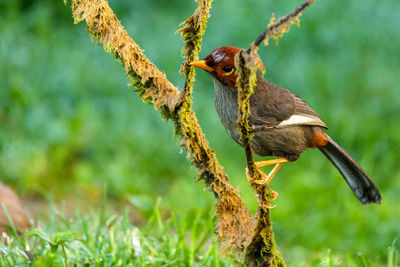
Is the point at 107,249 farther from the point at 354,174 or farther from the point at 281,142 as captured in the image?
the point at 354,174

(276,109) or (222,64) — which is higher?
(276,109)

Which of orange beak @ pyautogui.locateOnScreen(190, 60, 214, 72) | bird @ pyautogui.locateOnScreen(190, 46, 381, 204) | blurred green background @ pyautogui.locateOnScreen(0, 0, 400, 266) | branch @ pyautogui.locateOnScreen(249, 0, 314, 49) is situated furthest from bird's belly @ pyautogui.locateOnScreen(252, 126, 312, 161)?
blurred green background @ pyautogui.locateOnScreen(0, 0, 400, 266)

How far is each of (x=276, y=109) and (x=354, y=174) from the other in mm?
819

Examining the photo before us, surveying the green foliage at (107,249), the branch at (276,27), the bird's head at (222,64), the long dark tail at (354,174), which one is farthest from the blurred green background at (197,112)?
the branch at (276,27)

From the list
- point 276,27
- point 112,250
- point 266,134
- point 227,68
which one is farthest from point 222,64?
point 112,250

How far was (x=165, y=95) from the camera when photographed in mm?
3191

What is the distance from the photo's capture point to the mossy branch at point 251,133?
2.55 m

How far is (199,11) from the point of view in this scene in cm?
288

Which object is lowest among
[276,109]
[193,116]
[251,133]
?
[251,133]

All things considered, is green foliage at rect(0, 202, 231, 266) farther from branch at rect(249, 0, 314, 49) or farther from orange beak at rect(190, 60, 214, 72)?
branch at rect(249, 0, 314, 49)

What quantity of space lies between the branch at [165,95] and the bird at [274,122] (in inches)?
8.5

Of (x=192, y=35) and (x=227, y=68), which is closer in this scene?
(x=192, y=35)

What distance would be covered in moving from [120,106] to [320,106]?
98.1 inches

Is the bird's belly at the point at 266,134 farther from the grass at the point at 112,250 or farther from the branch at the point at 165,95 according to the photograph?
the grass at the point at 112,250
